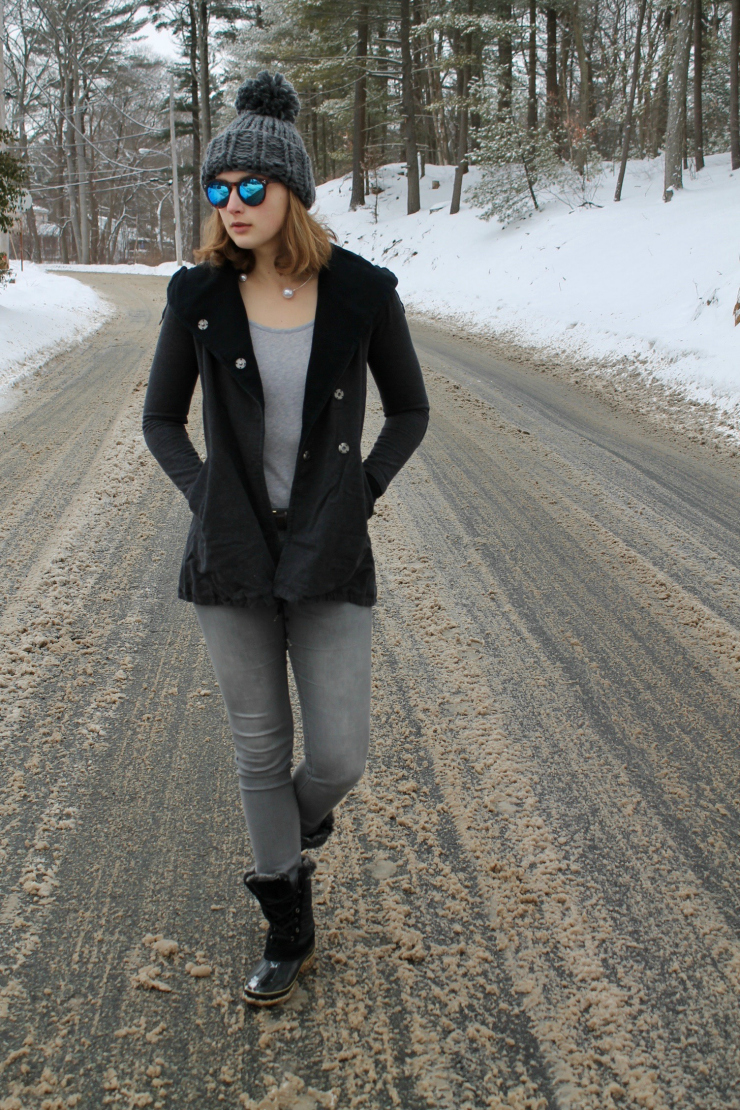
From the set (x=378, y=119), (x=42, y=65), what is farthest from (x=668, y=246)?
(x=42, y=65)

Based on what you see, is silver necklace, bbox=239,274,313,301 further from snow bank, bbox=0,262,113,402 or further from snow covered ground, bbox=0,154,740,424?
snow bank, bbox=0,262,113,402

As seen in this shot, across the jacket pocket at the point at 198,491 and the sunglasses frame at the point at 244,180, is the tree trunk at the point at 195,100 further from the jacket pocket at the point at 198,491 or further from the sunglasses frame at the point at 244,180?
the jacket pocket at the point at 198,491

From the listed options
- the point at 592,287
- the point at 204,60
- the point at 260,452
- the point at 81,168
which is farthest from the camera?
the point at 81,168

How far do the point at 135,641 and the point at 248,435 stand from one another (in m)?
2.23

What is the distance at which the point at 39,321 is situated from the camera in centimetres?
1326

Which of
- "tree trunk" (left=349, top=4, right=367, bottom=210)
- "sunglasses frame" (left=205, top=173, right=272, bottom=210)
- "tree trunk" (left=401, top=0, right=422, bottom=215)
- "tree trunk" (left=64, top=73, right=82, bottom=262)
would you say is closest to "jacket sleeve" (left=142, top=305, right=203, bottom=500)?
"sunglasses frame" (left=205, top=173, right=272, bottom=210)

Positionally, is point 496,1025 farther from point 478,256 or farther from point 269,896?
point 478,256

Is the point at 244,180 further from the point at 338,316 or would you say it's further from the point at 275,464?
the point at 275,464

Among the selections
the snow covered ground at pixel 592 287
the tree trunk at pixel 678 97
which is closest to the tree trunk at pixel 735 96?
the snow covered ground at pixel 592 287

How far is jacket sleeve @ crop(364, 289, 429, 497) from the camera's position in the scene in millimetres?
1933

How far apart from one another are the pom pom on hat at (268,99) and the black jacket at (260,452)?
395mm

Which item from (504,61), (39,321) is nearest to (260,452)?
(39,321)

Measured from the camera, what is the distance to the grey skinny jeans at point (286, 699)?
1.83m

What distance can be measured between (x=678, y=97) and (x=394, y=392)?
1854cm
